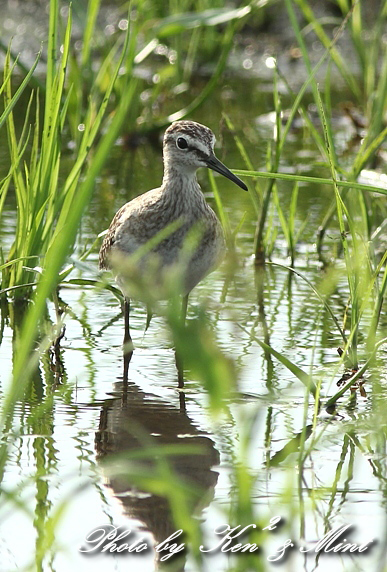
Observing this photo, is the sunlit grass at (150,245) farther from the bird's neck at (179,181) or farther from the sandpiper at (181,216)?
the bird's neck at (179,181)

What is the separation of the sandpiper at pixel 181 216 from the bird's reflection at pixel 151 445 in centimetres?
68

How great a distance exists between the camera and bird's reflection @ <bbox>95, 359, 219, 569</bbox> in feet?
14.4

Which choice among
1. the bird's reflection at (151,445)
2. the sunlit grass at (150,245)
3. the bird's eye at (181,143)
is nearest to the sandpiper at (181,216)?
the bird's eye at (181,143)

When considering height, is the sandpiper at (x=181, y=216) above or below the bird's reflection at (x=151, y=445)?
above

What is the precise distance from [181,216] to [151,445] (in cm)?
177

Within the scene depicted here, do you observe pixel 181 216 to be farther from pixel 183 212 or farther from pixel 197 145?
pixel 197 145

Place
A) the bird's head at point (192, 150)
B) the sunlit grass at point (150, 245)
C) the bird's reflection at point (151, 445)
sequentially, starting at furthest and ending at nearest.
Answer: the bird's head at point (192, 150)
the bird's reflection at point (151, 445)
the sunlit grass at point (150, 245)

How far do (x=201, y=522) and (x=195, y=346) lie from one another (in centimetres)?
174

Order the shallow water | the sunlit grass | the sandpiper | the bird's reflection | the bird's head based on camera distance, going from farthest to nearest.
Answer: the bird's head
the sandpiper
the bird's reflection
the shallow water
the sunlit grass

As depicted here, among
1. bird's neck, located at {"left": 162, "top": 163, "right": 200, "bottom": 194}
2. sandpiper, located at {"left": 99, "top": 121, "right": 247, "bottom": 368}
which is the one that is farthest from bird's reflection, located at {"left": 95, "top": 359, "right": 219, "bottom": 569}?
bird's neck, located at {"left": 162, "top": 163, "right": 200, "bottom": 194}

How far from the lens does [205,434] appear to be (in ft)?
17.3

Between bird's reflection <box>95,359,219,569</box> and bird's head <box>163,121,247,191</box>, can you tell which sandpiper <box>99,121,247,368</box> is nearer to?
bird's head <box>163,121,247,191</box>

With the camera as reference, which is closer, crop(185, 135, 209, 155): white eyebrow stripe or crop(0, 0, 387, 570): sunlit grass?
crop(0, 0, 387, 570): sunlit grass

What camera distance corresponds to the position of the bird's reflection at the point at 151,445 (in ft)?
14.4
